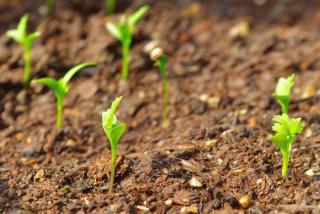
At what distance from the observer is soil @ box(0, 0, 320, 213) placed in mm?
1856

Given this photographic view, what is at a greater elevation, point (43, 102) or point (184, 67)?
point (184, 67)

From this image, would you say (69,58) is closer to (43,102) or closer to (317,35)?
(43,102)

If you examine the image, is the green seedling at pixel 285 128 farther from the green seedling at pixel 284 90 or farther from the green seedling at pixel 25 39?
the green seedling at pixel 25 39

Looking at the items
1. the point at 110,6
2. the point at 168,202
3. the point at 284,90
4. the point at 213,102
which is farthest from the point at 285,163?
the point at 110,6

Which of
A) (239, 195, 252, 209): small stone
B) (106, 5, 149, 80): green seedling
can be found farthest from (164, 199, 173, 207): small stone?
(106, 5, 149, 80): green seedling

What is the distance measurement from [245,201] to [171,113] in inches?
29.9

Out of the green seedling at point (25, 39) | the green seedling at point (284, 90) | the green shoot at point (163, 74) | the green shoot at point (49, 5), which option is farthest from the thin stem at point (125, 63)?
the green seedling at point (284, 90)

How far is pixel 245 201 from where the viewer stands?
6.01ft

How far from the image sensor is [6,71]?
2.71m

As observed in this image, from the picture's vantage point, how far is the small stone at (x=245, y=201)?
1.82m

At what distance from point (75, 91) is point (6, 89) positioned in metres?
0.32

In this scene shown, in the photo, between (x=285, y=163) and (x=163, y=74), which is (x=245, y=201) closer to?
(x=285, y=163)

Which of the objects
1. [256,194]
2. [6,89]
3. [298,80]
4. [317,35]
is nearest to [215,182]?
[256,194]

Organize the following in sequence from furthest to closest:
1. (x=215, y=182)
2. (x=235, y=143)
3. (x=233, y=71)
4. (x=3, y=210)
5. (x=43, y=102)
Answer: (x=233, y=71), (x=43, y=102), (x=235, y=143), (x=215, y=182), (x=3, y=210)
